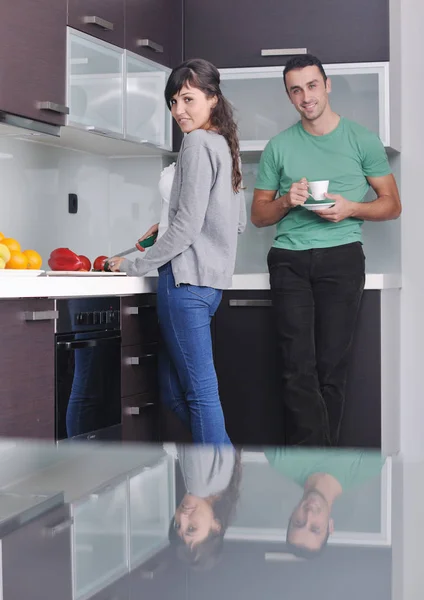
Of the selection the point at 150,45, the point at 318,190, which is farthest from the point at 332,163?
the point at 150,45

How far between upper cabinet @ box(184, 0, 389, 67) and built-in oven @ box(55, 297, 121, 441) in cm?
130

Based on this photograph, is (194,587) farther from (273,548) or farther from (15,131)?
(15,131)

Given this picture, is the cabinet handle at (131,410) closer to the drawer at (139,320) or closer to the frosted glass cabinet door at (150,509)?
the drawer at (139,320)

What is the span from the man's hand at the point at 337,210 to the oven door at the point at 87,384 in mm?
773

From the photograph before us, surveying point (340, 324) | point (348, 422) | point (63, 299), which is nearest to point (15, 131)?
point (63, 299)

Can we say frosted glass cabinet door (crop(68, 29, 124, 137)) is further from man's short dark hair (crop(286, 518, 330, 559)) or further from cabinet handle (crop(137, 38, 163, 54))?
man's short dark hair (crop(286, 518, 330, 559))

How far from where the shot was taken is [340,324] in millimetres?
3021

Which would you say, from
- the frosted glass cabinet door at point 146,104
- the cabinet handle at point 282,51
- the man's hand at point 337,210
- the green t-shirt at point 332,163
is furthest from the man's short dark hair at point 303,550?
the cabinet handle at point 282,51

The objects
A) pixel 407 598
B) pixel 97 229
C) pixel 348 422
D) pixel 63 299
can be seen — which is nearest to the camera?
pixel 407 598

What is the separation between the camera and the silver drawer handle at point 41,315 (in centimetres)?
241

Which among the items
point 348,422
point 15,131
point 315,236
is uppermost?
point 15,131

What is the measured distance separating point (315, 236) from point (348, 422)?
72cm

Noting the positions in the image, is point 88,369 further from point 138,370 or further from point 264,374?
point 264,374

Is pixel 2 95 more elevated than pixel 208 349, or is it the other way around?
pixel 2 95
